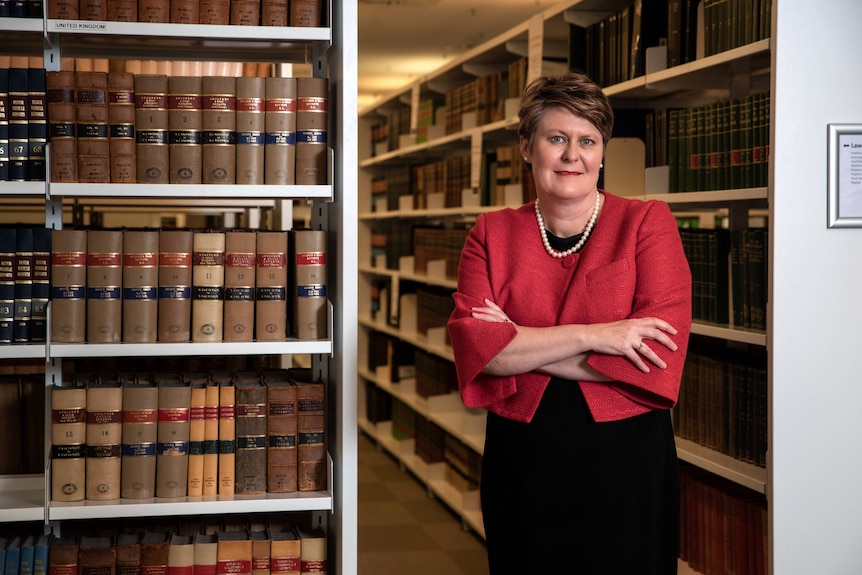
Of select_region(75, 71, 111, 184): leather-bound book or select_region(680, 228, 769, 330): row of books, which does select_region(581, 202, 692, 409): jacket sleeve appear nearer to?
select_region(680, 228, 769, 330): row of books

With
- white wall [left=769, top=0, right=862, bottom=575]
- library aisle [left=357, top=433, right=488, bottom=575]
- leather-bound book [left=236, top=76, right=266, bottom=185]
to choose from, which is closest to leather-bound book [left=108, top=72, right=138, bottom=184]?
leather-bound book [left=236, top=76, right=266, bottom=185]

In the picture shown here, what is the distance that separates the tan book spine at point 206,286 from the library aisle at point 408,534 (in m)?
2.03

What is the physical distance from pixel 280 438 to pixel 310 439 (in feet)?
0.24

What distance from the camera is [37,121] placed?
218cm

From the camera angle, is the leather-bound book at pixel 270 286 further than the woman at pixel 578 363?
Yes

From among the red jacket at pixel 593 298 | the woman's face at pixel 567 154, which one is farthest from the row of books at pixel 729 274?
the woman's face at pixel 567 154

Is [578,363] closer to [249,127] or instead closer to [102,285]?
[249,127]

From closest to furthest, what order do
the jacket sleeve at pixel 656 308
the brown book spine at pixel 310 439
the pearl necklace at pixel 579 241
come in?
the jacket sleeve at pixel 656 308
the pearl necklace at pixel 579 241
the brown book spine at pixel 310 439

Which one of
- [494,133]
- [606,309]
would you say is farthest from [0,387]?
[494,133]

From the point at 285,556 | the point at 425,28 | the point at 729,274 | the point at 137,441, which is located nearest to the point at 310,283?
the point at 137,441

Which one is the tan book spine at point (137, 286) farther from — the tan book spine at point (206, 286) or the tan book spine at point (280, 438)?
the tan book spine at point (280, 438)

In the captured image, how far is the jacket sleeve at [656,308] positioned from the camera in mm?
1824

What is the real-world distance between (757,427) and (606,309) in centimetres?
92

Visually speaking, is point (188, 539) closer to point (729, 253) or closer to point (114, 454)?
point (114, 454)
